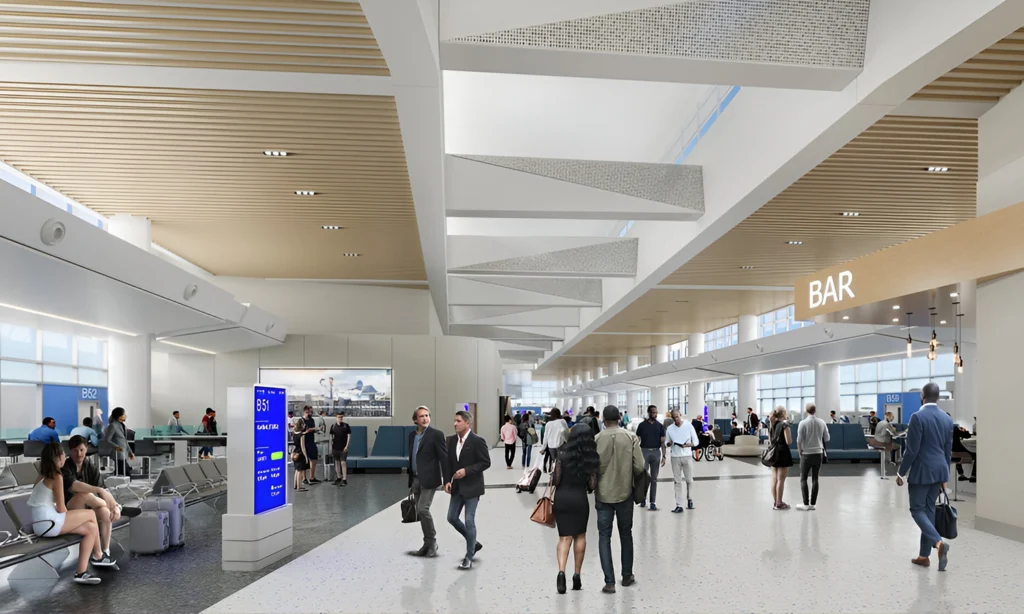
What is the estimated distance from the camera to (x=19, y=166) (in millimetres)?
10617

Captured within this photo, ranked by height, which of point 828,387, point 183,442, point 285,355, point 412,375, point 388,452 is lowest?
point 388,452

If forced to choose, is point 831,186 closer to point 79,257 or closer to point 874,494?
point 874,494

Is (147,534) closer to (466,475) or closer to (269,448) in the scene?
(269,448)

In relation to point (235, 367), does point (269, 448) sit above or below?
below

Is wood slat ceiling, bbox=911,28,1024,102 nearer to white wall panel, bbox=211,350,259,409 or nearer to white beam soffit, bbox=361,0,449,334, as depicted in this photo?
white beam soffit, bbox=361,0,449,334

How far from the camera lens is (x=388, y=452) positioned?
21.4 meters

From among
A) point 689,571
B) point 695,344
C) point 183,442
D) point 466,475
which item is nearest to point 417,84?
point 466,475

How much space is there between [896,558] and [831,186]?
4859 mm

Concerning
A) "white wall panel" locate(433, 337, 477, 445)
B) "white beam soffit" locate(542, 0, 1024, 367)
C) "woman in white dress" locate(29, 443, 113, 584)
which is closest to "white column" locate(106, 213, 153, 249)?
"woman in white dress" locate(29, 443, 113, 584)

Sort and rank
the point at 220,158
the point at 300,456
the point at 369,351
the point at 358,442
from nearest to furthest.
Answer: the point at 220,158, the point at 300,456, the point at 358,442, the point at 369,351

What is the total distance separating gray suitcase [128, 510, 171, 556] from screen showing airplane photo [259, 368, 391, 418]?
1673 centimetres

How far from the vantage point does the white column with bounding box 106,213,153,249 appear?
547 inches

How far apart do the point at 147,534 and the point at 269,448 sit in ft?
5.23

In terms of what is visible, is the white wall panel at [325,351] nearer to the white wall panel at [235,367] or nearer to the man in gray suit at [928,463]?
the white wall panel at [235,367]
